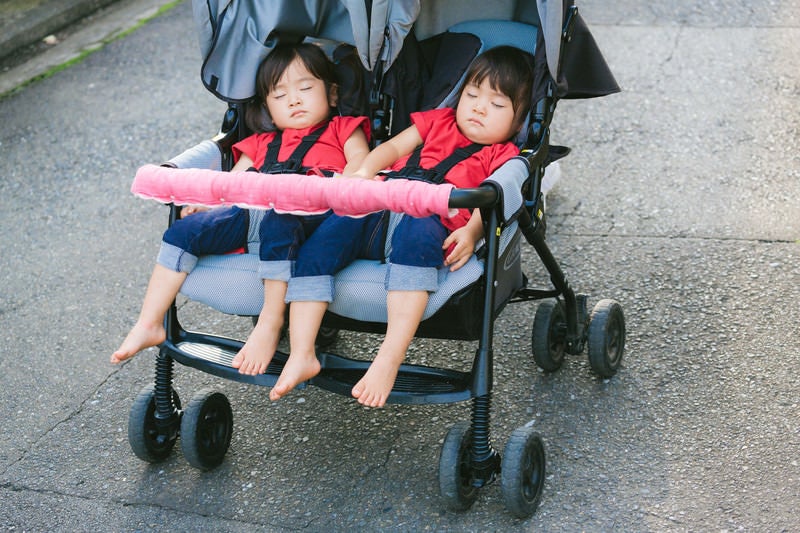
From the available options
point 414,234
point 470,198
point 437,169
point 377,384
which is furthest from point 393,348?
point 437,169

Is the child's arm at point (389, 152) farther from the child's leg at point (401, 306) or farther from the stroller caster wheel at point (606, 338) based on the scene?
the stroller caster wheel at point (606, 338)

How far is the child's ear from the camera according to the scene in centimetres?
360

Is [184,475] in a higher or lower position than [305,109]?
lower

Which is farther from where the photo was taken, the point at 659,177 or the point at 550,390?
the point at 659,177

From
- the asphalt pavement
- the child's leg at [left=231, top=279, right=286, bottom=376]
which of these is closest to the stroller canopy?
the child's leg at [left=231, top=279, right=286, bottom=376]

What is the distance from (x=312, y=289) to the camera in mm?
2914

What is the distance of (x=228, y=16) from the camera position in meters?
3.58

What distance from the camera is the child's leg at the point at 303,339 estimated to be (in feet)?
9.50

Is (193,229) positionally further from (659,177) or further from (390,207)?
(659,177)

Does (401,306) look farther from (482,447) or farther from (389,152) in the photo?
(389,152)

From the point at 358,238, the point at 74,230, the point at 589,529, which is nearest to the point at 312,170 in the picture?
the point at 358,238

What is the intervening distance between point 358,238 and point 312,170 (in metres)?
0.34

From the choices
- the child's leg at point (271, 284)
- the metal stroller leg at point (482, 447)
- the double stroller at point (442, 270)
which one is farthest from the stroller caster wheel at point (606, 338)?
the child's leg at point (271, 284)

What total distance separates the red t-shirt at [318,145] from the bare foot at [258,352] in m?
0.66
